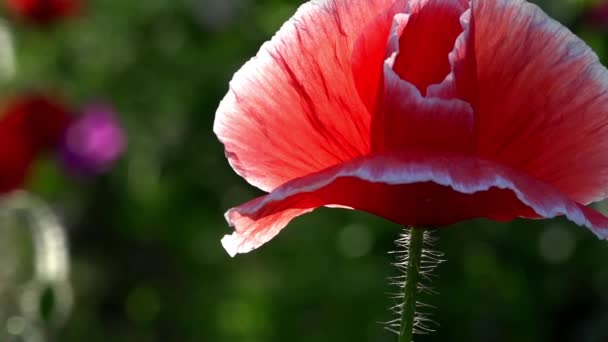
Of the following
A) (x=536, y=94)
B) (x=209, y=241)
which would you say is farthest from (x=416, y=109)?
(x=209, y=241)

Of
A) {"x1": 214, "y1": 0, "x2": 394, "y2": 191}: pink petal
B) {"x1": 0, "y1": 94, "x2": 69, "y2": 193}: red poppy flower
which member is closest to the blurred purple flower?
{"x1": 0, "y1": 94, "x2": 69, "y2": 193}: red poppy flower

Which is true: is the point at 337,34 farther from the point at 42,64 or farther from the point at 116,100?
the point at 42,64

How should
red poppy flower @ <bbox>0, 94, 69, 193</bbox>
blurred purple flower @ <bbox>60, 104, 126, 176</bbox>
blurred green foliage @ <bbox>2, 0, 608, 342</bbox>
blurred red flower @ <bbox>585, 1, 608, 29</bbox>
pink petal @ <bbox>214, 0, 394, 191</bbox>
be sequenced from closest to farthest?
1. pink petal @ <bbox>214, 0, 394, 191</bbox>
2. blurred red flower @ <bbox>585, 1, 608, 29</bbox>
3. blurred green foliage @ <bbox>2, 0, 608, 342</bbox>
4. red poppy flower @ <bbox>0, 94, 69, 193</bbox>
5. blurred purple flower @ <bbox>60, 104, 126, 176</bbox>

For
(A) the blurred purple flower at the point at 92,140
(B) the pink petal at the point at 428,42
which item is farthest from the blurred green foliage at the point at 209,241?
(B) the pink petal at the point at 428,42

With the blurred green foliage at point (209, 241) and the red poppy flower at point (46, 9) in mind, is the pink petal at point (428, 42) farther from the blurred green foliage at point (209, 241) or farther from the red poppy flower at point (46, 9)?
the red poppy flower at point (46, 9)

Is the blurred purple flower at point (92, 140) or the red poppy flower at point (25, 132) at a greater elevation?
the red poppy flower at point (25, 132)

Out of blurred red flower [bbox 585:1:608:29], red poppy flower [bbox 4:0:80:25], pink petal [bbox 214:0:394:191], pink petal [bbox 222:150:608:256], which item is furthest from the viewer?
red poppy flower [bbox 4:0:80:25]

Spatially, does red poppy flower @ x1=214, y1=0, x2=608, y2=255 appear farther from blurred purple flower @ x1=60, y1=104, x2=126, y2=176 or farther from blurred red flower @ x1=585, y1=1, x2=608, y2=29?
blurred purple flower @ x1=60, y1=104, x2=126, y2=176
